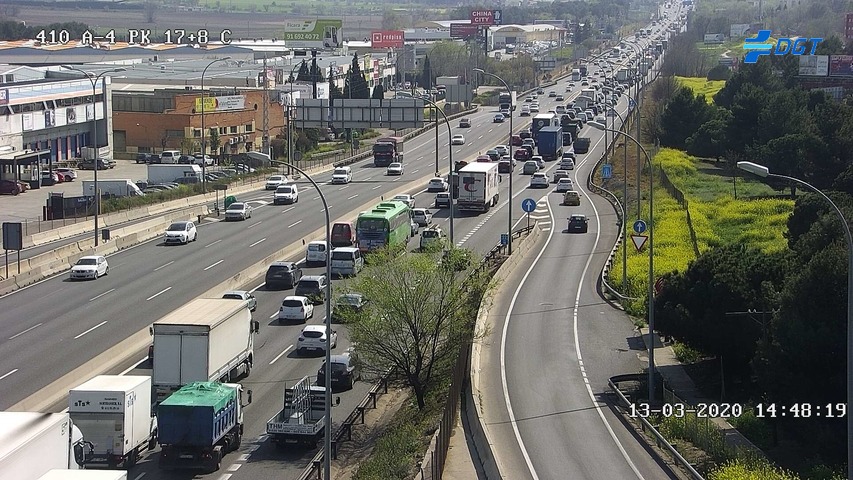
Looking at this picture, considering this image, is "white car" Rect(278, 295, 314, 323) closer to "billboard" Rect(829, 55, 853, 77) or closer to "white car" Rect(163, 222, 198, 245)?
"white car" Rect(163, 222, 198, 245)

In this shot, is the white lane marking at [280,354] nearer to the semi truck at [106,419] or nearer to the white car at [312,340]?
the white car at [312,340]

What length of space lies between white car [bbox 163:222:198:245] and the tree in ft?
80.7

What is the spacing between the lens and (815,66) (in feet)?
420

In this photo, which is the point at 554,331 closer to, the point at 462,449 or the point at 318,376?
the point at 318,376

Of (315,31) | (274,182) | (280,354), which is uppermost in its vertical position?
(315,31)

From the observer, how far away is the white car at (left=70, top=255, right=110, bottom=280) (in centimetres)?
5000

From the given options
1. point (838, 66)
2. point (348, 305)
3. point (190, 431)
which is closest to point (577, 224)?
point (348, 305)

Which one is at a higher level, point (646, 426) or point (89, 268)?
point (646, 426)

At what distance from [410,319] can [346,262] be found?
15534 millimetres

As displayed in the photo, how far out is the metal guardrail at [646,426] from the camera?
82.0 ft

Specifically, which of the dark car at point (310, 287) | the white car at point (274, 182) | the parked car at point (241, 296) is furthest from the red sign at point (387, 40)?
the parked car at point (241, 296)

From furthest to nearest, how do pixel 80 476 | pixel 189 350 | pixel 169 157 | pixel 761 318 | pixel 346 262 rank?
pixel 169 157 < pixel 346 262 < pixel 761 318 < pixel 189 350 < pixel 80 476

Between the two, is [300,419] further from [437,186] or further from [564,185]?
[564,185]

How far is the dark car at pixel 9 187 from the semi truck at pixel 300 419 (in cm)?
5235
